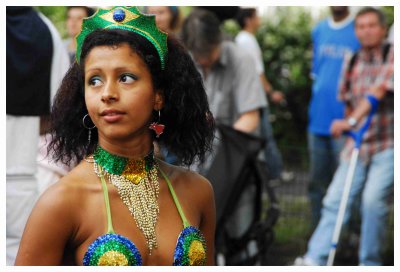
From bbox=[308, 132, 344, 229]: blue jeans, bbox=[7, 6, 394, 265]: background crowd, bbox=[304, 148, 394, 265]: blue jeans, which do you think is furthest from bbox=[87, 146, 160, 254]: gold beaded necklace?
bbox=[308, 132, 344, 229]: blue jeans

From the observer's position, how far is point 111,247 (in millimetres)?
3387

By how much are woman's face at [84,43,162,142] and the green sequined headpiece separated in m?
0.09

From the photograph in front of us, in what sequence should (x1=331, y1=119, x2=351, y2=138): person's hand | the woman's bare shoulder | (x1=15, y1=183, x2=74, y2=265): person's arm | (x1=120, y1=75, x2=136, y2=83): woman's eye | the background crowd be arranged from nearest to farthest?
(x1=15, y1=183, x2=74, y2=265): person's arm
(x1=120, y1=75, x2=136, y2=83): woman's eye
the woman's bare shoulder
the background crowd
(x1=331, y1=119, x2=351, y2=138): person's hand

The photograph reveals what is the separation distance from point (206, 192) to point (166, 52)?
577 millimetres

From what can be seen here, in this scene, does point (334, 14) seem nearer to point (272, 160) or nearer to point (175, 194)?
point (272, 160)

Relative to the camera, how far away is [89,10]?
9.12m

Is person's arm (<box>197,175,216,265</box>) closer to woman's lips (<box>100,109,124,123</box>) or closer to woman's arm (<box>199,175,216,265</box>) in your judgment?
woman's arm (<box>199,175,216,265</box>)

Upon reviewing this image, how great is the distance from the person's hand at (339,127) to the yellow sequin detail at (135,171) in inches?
167

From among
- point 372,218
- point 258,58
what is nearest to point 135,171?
point 372,218

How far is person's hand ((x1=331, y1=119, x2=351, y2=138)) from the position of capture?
25.3ft

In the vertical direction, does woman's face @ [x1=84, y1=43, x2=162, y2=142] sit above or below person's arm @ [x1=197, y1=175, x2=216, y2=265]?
above

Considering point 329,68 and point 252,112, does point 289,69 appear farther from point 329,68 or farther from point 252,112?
point 252,112

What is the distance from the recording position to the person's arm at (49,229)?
11.1ft
